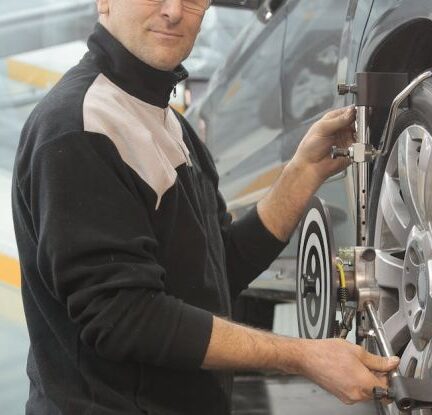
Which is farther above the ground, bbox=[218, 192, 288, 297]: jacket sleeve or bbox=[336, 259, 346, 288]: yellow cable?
bbox=[336, 259, 346, 288]: yellow cable

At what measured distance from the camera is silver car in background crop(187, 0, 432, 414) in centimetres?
163

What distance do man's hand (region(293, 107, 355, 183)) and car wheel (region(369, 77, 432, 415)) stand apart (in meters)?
0.12

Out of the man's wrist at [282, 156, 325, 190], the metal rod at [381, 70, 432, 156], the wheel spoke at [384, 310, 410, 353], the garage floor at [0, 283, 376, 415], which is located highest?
the metal rod at [381, 70, 432, 156]

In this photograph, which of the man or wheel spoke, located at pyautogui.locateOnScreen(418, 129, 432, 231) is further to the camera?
wheel spoke, located at pyautogui.locateOnScreen(418, 129, 432, 231)

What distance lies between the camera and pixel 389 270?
1.74m

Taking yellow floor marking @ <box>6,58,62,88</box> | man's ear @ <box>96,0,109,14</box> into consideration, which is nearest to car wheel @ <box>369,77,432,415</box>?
man's ear @ <box>96,0,109,14</box>

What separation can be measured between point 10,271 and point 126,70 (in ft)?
8.26

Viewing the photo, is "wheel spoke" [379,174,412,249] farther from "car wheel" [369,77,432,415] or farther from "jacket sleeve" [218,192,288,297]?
"jacket sleeve" [218,192,288,297]

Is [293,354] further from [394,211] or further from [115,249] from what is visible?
[394,211]

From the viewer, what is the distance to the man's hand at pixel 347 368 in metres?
1.27

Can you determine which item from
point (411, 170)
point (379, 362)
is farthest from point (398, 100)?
→ point (379, 362)

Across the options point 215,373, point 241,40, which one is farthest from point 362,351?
point 241,40

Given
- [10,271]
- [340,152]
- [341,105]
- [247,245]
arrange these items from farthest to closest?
[10,271], [341,105], [247,245], [340,152]

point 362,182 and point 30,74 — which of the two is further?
point 30,74
